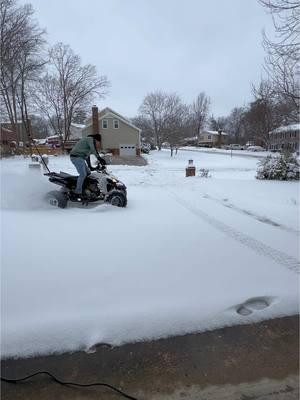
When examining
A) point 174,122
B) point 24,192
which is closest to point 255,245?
point 24,192

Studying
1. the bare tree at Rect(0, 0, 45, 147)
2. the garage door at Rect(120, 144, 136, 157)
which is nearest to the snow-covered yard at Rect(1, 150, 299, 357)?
the bare tree at Rect(0, 0, 45, 147)

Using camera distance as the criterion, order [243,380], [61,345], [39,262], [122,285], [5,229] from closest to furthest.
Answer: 1. [243,380]
2. [61,345]
3. [122,285]
4. [39,262]
5. [5,229]

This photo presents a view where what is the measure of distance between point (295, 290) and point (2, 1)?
30761 mm

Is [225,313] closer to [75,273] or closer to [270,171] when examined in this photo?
[75,273]

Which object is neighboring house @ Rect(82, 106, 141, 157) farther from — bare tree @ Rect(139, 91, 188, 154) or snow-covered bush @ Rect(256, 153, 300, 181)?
snow-covered bush @ Rect(256, 153, 300, 181)

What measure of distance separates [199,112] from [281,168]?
8329cm

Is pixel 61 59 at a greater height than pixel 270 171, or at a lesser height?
greater

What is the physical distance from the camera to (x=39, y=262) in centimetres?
412

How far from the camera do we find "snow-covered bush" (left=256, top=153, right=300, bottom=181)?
47.1 feet

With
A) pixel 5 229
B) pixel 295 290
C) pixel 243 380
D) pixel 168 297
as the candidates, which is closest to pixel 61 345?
pixel 168 297

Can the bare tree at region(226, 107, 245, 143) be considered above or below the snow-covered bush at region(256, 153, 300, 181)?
above

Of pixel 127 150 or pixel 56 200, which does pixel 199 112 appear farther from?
pixel 56 200

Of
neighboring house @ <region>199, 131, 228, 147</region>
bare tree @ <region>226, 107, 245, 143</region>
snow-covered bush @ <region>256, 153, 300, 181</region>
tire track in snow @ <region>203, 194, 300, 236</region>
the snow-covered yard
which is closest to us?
the snow-covered yard

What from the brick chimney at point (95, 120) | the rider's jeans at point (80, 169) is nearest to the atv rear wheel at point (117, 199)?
the rider's jeans at point (80, 169)
